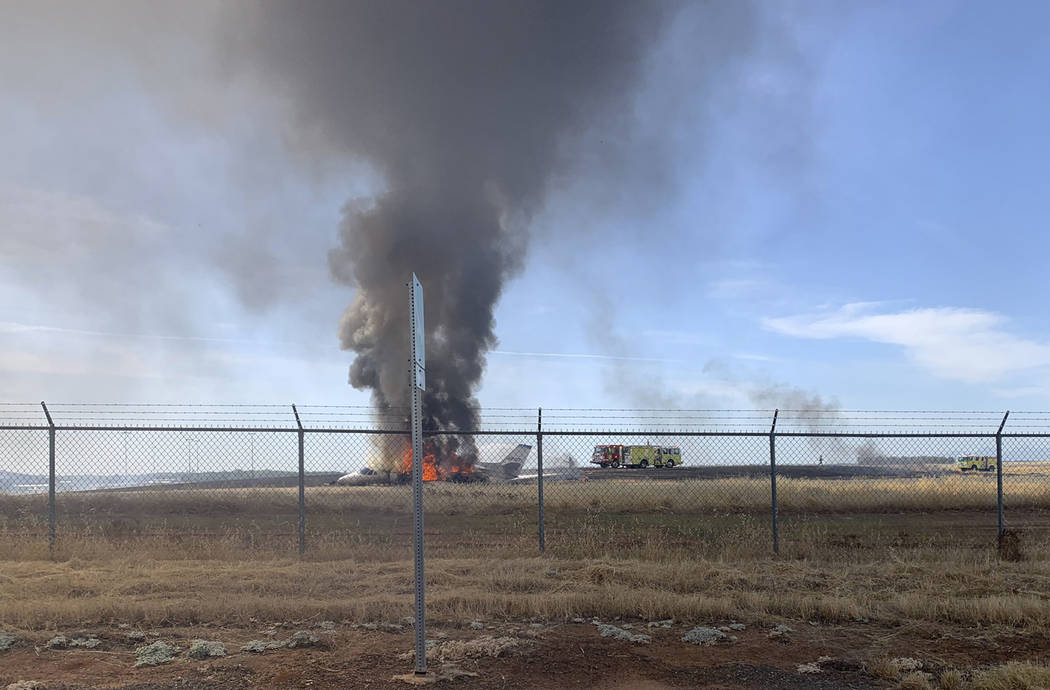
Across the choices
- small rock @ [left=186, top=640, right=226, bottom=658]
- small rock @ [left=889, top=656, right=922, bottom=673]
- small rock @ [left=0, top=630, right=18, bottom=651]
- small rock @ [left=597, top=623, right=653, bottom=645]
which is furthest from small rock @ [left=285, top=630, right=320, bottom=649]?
small rock @ [left=889, top=656, right=922, bottom=673]

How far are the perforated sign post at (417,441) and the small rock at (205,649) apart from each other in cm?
162

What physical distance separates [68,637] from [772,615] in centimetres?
602

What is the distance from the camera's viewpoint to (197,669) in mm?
5152

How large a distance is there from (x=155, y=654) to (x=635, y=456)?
46379mm

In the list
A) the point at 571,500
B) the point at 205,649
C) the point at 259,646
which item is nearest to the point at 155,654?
the point at 205,649

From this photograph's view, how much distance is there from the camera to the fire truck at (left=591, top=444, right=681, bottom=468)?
49781 mm

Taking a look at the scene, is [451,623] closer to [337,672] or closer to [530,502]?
[337,672]

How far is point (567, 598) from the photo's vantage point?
7.09 meters

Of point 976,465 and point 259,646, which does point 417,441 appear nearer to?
point 259,646

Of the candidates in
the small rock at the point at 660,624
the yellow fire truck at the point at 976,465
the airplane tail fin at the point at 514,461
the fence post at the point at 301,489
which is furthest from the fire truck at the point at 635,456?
the small rock at the point at 660,624

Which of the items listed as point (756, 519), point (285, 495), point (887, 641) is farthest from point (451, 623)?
point (285, 495)

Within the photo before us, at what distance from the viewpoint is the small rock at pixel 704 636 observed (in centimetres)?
600

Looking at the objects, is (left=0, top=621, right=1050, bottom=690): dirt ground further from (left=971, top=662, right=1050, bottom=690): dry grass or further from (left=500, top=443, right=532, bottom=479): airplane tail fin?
(left=500, top=443, right=532, bottom=479): airplane tail fin

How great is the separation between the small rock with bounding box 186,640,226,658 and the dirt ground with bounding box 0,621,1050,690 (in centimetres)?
7
